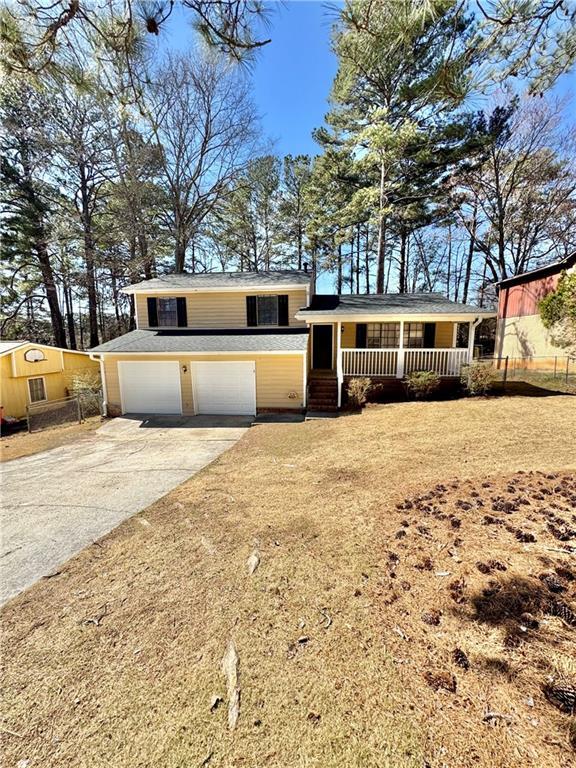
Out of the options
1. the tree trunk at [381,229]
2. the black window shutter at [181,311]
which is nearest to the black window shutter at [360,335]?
the tree trunk at [381,229]

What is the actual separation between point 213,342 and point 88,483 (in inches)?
265

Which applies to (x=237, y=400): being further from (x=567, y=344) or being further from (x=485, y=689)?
(x=567, y=344)

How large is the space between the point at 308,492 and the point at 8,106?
21966 mm

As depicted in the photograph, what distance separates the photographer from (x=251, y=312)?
44.2ft

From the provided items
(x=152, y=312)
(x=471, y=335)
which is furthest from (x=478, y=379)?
(x=152, y=312)

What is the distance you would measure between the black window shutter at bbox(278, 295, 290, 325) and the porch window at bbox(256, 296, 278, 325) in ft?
0.42

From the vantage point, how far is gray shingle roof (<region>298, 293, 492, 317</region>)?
11.1m

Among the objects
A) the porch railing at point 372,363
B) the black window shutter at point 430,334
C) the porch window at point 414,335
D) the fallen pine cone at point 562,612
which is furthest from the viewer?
the porch window at point 414,335

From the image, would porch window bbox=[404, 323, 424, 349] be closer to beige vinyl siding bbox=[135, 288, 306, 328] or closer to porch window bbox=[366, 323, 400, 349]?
porch window bbox=[366, 323, 400, 349]

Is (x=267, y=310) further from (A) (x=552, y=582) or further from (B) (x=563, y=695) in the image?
(B) (x=563, y=695)

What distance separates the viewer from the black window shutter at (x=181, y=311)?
13852 mm

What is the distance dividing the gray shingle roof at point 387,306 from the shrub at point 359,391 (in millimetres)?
2446

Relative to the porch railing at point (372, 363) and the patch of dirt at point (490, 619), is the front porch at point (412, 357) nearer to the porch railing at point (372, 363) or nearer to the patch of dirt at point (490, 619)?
the porch railing at point (372, 363)

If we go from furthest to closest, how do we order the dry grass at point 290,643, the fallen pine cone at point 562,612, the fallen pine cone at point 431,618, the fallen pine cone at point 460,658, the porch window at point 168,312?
the porch window at point 168,312 → the fallen pine cone at point 431,618 → the fallen pine cone at point 562,612 → the fallen pine cone at point 460,658 → the dry grass at point 290,643
